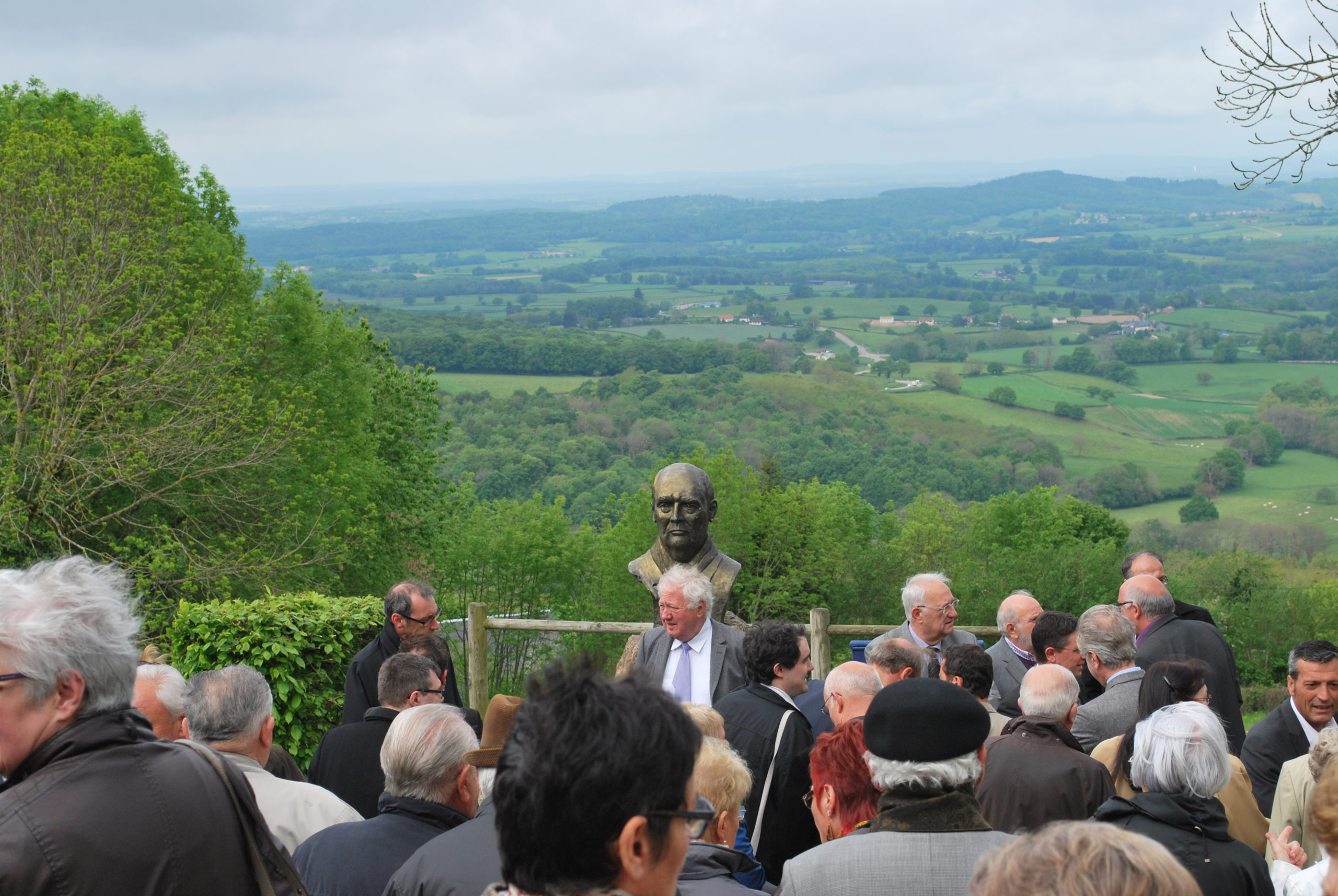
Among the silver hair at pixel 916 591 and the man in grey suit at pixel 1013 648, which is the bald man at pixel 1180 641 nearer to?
the man in grey suit at pixel 1013 648

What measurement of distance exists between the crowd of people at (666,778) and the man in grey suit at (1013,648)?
1.69ft

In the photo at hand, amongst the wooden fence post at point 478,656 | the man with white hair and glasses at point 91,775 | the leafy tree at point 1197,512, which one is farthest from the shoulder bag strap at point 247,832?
the leafy tree at point 1197,512

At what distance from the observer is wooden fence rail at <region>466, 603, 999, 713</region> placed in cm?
838

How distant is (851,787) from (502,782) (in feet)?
6.07

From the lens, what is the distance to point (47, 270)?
16422 mm

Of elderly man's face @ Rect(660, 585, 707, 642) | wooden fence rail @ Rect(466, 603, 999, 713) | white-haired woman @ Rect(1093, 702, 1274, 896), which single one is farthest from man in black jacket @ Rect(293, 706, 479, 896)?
wooden fence rail @ Rect(466, 603, 999, 713)

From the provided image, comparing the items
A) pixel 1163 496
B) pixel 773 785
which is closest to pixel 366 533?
pixel 773 785

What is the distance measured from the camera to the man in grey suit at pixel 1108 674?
5273mm

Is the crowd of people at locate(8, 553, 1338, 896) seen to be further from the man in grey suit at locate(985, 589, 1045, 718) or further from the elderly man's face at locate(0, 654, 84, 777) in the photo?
the man in grey suit at locate(985, 589, 1045, 718)

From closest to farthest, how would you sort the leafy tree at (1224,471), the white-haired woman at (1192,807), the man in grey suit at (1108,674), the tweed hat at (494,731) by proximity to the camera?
the white-haired woman at (1192,807) < the tweed hat at (494,731) < the man in grey suit at (1108,674) < the leafy tree at (1224,471)

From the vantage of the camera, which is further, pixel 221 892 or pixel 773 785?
pixel 773 785

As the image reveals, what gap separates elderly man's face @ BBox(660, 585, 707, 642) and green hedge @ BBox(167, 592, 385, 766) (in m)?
3.95

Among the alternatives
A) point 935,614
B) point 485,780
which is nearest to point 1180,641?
point 935,614

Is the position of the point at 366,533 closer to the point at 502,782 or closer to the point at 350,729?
the point at 350,729
